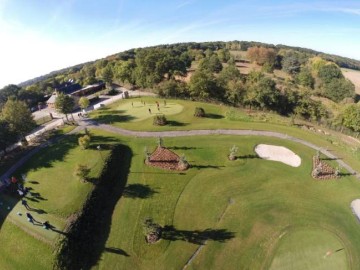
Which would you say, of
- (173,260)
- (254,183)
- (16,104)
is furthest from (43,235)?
(16,104)

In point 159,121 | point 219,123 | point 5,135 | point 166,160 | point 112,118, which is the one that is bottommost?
point 166,160

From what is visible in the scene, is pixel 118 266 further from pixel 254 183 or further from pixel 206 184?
pixel 254 183

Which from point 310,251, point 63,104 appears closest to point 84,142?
point 63,104

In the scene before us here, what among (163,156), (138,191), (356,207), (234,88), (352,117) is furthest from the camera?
(234,88)

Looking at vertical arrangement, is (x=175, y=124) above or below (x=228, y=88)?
below

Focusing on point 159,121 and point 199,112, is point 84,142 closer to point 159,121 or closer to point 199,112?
point 159,121

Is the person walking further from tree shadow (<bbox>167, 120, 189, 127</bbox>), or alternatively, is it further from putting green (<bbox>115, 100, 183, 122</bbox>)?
tree shadow (<bbox>167, 120, 189, 127</bbox>)

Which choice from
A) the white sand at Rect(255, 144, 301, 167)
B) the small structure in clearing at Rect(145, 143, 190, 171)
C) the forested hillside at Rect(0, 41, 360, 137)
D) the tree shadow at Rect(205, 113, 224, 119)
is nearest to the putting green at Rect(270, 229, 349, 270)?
the white sand at Rect(255, 144, 301, 167)
